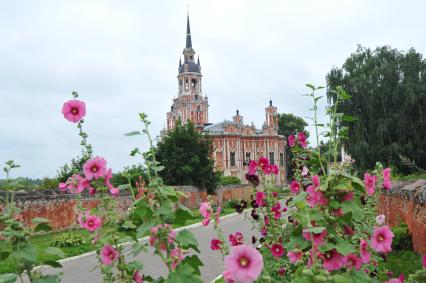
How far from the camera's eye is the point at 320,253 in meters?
2.77

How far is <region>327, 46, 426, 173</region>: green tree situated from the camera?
31.3 metres

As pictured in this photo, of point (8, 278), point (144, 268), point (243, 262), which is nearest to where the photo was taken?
point (243, 262)

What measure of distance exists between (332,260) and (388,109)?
31.5 m

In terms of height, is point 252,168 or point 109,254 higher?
point 252,168

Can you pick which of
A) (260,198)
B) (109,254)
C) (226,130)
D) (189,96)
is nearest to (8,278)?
(109,254)

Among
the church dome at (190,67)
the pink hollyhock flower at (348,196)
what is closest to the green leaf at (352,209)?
the pink hollyhock flower at (348,196)

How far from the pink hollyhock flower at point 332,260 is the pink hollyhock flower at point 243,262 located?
74cm

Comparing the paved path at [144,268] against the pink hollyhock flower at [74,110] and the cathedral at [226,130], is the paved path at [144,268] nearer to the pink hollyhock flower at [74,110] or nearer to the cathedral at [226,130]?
the pink hollyhock flower at [74,110]

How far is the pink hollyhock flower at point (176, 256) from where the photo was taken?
9.99ft

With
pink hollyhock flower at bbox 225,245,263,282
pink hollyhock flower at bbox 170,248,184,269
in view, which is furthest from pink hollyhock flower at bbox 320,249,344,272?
pink hollyhock flower at bbox 170,248,184,269

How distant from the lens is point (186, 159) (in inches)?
1697

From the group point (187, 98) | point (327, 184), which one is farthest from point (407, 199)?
point (187, 98)

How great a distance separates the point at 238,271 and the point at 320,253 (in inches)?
29.7

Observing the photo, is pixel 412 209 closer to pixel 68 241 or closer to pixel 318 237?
pixel 318 237
